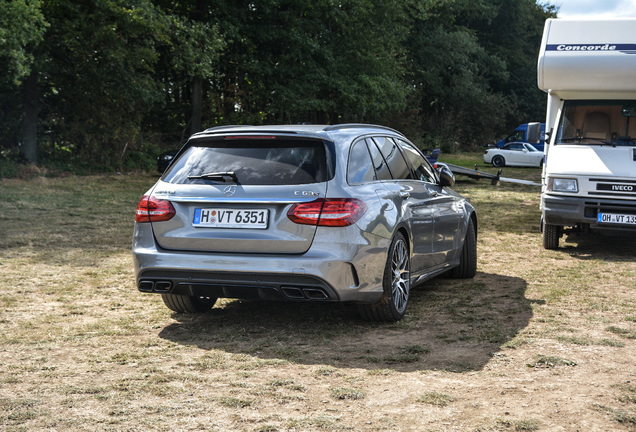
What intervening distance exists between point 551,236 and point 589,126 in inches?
68.2

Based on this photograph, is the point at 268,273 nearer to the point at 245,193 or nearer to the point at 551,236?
the point at 245,193

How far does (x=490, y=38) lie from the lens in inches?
2591

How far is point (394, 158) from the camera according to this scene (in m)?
7.43

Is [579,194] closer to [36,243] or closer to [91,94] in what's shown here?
[36,243]

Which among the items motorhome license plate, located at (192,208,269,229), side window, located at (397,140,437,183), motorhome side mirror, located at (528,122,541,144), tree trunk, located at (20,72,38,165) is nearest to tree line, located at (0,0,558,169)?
tree trunk, located at (20,72,38,165)

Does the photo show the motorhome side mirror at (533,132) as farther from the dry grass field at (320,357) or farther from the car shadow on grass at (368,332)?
the car shadow on grass at (368,332)

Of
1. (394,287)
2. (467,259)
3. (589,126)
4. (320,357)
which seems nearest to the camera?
(320,357)

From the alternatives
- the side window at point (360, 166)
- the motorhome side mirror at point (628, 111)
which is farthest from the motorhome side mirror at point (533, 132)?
the side window at point (360, 166)

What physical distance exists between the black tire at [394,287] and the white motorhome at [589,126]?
4833mm

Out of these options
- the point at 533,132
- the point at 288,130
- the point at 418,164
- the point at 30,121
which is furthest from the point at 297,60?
the point at 288,130

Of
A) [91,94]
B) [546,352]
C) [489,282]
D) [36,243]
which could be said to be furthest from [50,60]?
[546,352]

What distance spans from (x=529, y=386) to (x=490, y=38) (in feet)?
210

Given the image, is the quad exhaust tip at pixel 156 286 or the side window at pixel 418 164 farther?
the side window at pixel 418 164

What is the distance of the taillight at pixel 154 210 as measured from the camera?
20.5 feet
